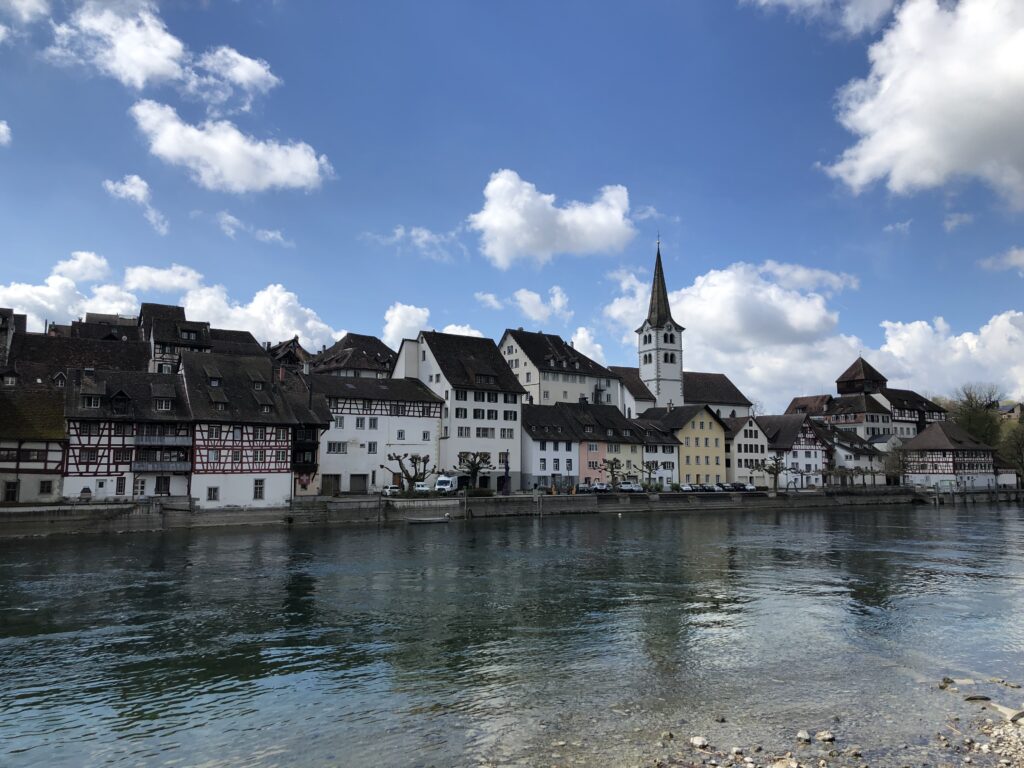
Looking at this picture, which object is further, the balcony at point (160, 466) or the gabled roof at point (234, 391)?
the gabled roof at point (234, 391)

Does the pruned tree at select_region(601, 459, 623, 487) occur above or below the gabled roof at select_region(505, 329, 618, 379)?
below

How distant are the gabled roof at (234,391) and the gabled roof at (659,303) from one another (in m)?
65.5

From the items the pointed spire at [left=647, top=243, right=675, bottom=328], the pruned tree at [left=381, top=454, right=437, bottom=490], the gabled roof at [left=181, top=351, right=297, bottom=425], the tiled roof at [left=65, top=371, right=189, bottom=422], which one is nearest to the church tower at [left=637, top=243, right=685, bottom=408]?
the pointed spire at [left=647, top=243, right=675, bottom=328]

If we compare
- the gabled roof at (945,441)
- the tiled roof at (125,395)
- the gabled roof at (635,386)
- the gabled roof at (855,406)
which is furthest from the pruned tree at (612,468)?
the gabled roof at (855,406)

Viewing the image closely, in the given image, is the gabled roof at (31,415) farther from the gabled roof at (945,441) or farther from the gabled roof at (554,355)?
the gabled roof at (945,441)

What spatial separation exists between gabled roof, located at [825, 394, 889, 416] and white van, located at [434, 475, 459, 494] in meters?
87.2

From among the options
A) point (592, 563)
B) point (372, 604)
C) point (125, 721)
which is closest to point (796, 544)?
point (592, 563)

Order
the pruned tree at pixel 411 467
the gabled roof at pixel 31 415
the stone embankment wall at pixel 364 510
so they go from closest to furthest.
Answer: the stone embankment wall at pixel 364 510 < the gabled roof at pixel 31 415 < the pruned tree at pixel 411 467

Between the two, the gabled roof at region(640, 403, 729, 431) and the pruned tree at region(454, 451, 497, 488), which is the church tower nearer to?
the gabled roof at region(640, 403, 729, 431)

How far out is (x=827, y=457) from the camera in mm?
107188

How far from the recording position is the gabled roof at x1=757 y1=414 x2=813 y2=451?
10238cm

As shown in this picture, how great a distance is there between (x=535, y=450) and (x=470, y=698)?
2502 inches

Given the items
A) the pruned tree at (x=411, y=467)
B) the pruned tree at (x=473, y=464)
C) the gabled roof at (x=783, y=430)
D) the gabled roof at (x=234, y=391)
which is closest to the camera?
the gabled roof at (x=234, y=391)

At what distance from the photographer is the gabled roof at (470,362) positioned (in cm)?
7656
